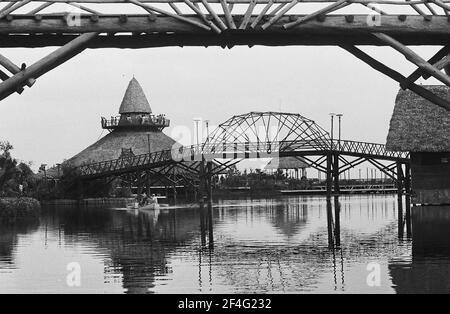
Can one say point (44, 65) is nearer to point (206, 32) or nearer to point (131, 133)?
point (206, 32)

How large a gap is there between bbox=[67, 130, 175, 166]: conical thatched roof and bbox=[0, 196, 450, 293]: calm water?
55.6 metres

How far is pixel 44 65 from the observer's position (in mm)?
14188

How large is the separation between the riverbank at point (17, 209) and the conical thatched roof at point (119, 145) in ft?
122

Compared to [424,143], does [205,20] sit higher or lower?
higher

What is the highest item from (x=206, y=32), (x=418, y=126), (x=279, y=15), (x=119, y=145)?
(x=119, y=145)

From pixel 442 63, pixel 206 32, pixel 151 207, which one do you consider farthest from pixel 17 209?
pixel 442 63

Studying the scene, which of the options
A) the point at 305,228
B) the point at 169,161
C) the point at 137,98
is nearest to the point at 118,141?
the point at 137,98

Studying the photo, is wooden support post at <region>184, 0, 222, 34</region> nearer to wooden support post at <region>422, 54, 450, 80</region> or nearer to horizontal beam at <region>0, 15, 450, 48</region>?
horizontal beam at <region>0, 15, 450, 48</region>

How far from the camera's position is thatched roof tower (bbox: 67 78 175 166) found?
85875 millimetres

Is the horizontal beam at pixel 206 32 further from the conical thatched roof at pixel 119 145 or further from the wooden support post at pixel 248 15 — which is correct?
the conical thatched roof at pixel 119 145

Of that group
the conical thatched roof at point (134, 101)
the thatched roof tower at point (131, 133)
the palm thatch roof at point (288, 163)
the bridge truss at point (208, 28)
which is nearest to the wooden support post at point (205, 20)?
the bridge truss at point (208, 28)

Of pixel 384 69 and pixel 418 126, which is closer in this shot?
pixel 384 69

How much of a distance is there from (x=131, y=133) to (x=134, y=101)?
264 inches
